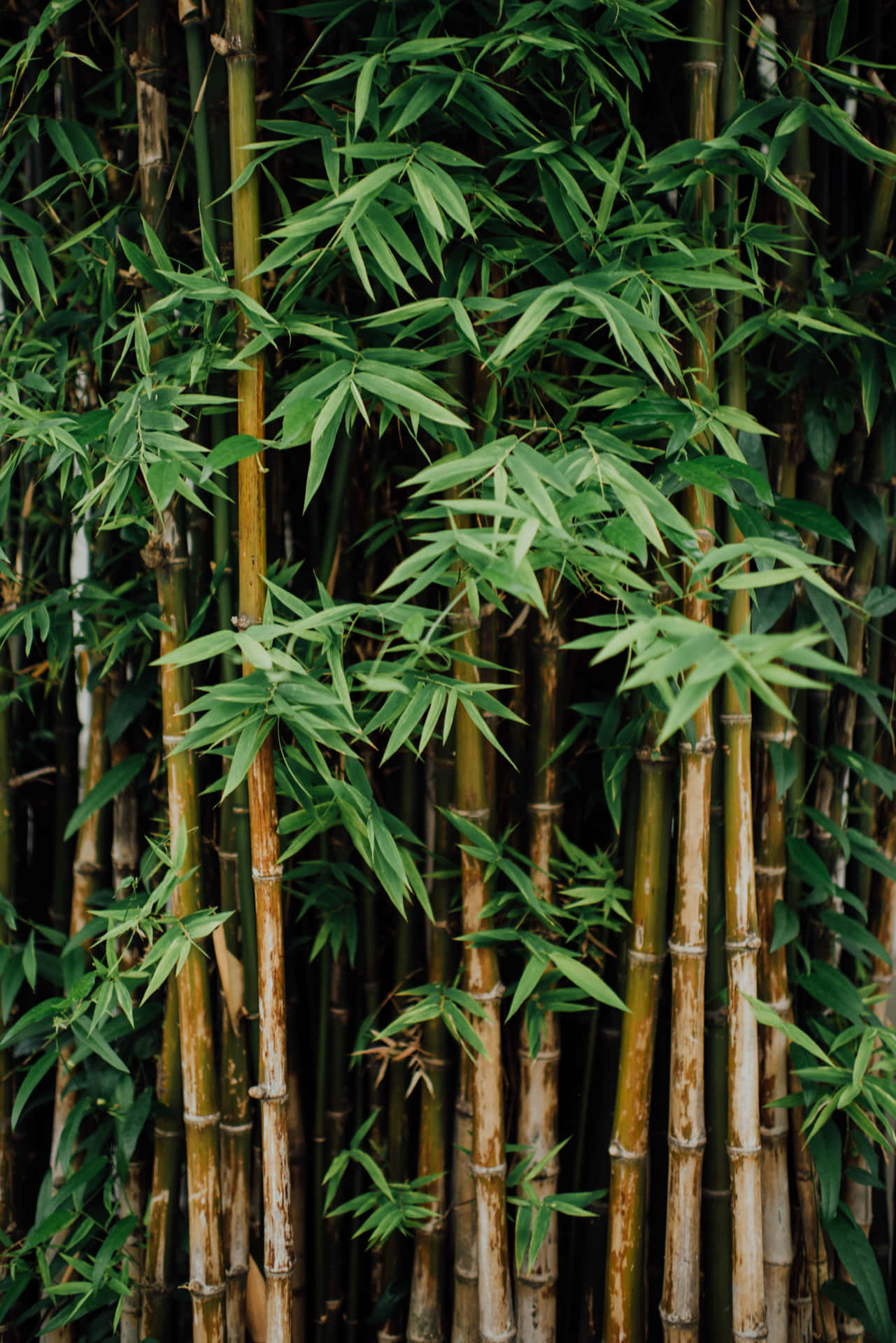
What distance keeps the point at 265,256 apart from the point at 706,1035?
1248mm

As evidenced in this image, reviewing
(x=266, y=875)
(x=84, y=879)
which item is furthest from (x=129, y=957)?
(x=266, y=875)

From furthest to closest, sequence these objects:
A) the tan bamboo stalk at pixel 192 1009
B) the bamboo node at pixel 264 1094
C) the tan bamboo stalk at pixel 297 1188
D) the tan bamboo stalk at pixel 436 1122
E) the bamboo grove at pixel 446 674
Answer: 1. the tan bamboo stalk at pixel 297 1188
2. the tan bamboo stalk at pixel 436 1122
3. the tan bamboo stalk at pixel 192 1009
4. the bamboo node at pixel 264 1094
5. the bamboo grove at pixel 446 674

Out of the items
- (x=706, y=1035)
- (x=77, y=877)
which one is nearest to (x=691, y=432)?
(x=706, y=1035)

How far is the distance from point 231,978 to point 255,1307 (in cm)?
55

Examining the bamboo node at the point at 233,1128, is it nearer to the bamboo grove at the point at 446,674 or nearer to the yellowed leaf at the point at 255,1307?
the bamboo grove at the point at 446,674

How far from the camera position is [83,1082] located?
4.71 feet

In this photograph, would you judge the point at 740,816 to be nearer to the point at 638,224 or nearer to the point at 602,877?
the point at 602,877

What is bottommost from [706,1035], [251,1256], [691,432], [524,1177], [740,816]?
[251,1256]

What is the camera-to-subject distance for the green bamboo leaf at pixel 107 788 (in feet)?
4.64

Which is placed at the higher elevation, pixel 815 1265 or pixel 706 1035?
pixel 706 1035

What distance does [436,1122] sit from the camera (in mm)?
1403

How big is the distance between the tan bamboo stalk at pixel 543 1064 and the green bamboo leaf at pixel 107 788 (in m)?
0.62

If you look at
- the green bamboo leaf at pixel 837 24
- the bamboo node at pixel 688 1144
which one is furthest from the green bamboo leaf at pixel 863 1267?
the green bamboo leaf at pixel 837 24

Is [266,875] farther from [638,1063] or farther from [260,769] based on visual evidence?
[638,1063]
